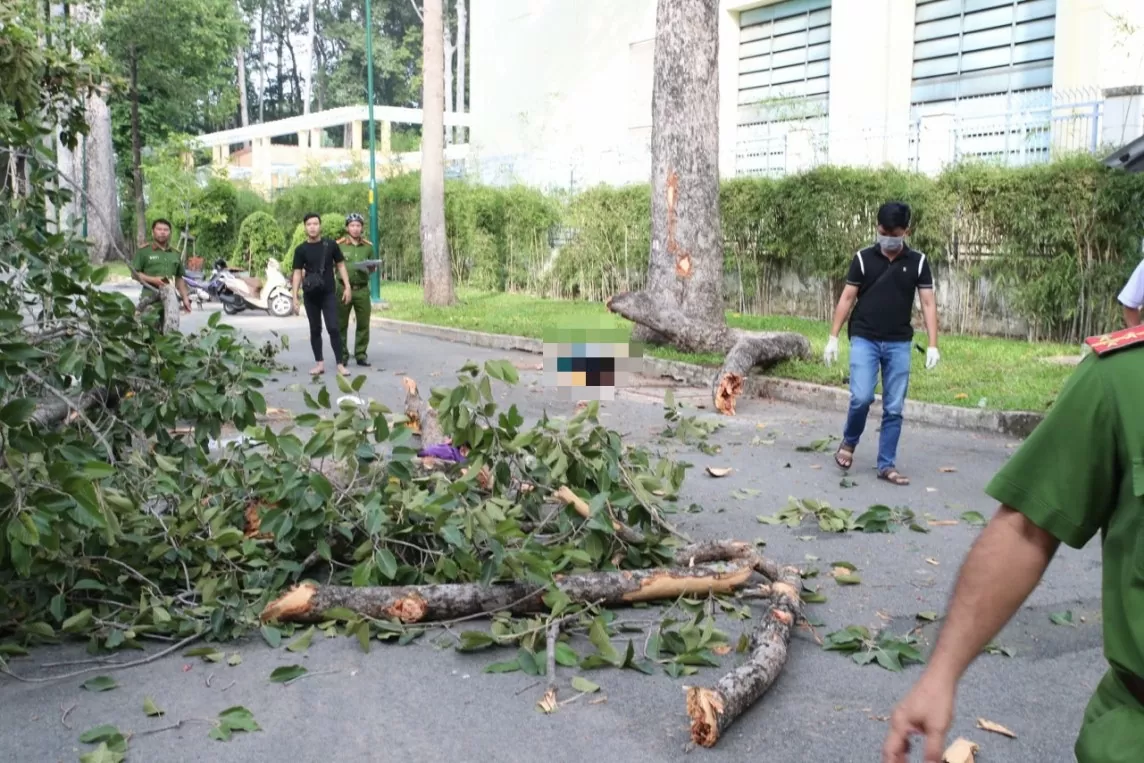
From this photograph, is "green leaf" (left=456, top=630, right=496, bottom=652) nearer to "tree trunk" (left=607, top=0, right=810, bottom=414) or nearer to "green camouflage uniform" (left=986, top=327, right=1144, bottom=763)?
"green camouflage uniform" (left=986, top=327, right=1144, bottom=763)

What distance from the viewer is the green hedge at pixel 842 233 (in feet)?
45.8

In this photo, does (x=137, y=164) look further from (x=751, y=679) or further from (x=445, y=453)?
(x=751, y=679)

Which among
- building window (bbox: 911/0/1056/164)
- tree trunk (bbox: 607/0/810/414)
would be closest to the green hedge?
tree trunk (bbox: 607/0/810/414)

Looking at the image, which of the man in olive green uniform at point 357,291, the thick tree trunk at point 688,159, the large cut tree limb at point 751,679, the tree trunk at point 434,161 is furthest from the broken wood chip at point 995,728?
the tree trunk at point 434,161

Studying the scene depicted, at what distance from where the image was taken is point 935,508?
742 centimetres

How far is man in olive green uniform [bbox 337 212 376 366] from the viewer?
1443cm

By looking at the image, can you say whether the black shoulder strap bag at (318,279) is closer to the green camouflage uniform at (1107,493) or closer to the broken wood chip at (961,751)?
the broken wood chip at (961,751)

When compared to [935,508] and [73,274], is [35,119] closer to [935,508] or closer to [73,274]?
[73,274]

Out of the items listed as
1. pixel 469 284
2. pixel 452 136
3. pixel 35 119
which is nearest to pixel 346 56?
pixel 452 136

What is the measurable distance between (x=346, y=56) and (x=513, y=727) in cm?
8258

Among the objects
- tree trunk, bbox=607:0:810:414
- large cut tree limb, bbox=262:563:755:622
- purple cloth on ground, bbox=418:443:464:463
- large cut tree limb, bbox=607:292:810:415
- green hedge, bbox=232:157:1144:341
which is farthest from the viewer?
tree trunk, bbox=607:0:810:414

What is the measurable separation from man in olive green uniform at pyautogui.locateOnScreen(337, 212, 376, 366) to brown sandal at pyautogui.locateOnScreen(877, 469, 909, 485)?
795cm

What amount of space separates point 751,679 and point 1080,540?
2.44 meters

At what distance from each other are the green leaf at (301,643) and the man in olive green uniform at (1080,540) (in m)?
3.37
